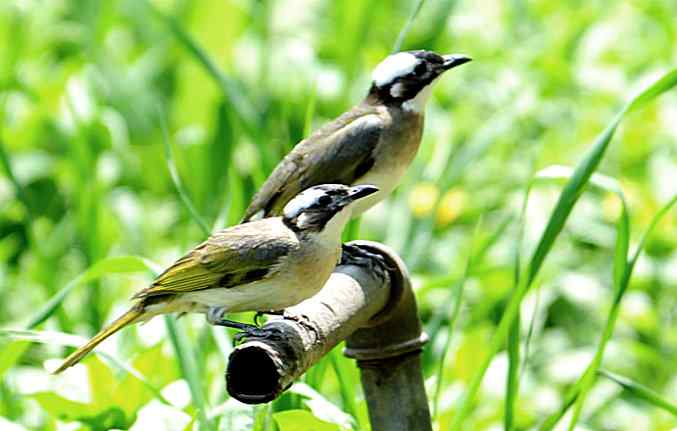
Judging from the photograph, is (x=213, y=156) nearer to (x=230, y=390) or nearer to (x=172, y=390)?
(x=172, y=390)

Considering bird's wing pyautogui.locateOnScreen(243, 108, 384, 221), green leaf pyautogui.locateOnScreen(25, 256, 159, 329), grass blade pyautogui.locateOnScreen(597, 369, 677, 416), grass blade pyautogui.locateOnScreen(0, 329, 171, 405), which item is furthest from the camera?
bird's wing pyautogui.locateOnScreen(243, 108, 384, 221)

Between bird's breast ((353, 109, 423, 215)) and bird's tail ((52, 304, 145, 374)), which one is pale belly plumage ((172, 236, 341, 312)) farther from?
bird's breast ((353, 109, 423, 215))

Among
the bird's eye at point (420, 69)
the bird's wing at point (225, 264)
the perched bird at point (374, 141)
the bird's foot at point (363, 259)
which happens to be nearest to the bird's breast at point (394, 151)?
the perched bird at point (374, 141)

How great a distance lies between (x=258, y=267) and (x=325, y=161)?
0.74m

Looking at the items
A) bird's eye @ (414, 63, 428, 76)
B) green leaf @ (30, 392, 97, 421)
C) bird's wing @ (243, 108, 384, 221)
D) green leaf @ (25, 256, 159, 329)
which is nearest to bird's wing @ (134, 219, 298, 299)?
green leaf @ (25, 256, 159, 329)

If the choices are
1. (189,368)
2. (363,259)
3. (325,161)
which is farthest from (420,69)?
(189,368)

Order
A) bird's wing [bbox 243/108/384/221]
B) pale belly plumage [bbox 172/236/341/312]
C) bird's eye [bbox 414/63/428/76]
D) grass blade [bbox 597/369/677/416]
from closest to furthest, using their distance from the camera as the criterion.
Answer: pale belly plumage [bbox 172/236/341/312] → grass blade [bbox 597/369/677/416] → bird's wing [bbox 243/108/384/221] → bird's eye [bbox 414/63/428/76]

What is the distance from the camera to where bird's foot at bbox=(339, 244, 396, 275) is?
107 inches

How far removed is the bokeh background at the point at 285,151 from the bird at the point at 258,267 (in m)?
0.20

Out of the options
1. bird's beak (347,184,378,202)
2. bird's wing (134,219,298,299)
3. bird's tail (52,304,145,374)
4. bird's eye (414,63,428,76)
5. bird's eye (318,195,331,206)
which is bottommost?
bird's tail (52,304,145,374)

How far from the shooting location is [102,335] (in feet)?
8.77

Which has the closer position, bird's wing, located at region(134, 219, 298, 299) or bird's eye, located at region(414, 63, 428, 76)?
bird's wing, located at region(134, 219, 298, 299)

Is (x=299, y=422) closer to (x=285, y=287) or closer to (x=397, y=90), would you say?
(x=285, y=287)

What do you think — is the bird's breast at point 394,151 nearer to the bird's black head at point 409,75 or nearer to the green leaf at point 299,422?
the bird's black head at point 409,75
